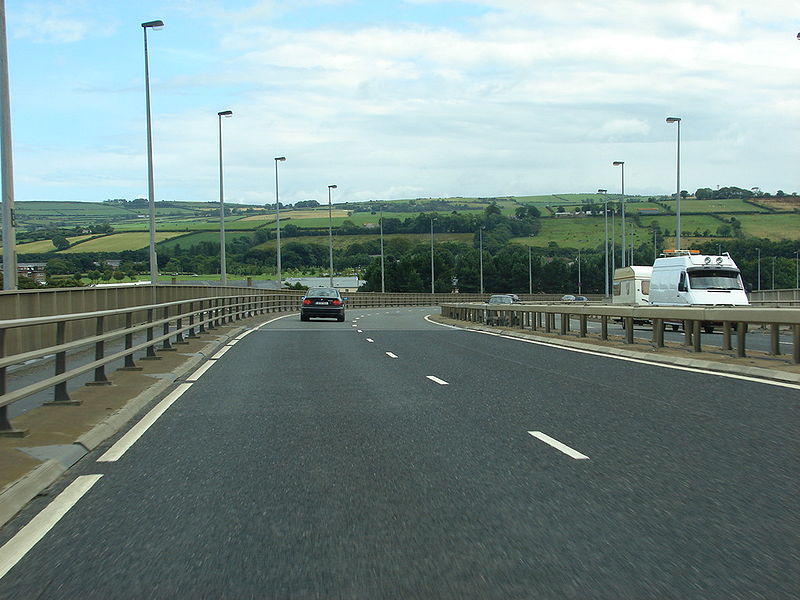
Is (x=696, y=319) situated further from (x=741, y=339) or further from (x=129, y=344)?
(x=129, y=344)

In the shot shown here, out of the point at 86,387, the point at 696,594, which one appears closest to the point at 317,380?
the point at 86,387

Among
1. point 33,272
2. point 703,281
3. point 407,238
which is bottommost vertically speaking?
point 703,281

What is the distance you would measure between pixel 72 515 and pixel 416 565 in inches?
103

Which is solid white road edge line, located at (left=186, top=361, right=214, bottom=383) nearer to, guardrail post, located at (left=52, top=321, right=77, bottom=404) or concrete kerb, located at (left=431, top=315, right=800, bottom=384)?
guardrail post, located at (left=52, top=321, right=77, bottom=404)

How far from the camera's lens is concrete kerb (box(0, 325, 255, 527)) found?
7.08 metres

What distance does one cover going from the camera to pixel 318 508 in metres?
6.98

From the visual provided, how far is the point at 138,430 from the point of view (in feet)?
35.5

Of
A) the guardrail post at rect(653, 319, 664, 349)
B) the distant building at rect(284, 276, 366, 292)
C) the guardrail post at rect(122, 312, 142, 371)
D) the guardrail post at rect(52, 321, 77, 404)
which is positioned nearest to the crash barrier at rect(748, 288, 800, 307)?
the guardrail post at rect(653, 319, 664, 349)

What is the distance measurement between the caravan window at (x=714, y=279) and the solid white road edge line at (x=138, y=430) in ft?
80.5

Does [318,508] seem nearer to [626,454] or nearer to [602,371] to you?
[626,454]

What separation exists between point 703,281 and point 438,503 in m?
30.1

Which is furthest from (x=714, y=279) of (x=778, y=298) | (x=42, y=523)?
(x=42, y=523)

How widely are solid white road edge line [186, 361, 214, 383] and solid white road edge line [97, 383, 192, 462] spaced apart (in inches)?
69.2

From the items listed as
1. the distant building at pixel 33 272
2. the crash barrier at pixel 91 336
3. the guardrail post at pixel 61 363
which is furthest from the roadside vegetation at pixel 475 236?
the guardrail post at pixel 61 363
